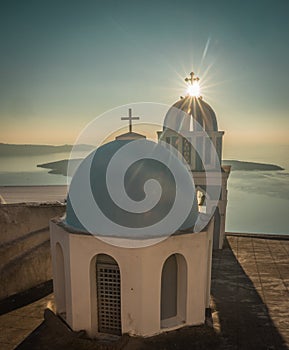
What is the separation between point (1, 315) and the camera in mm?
10188

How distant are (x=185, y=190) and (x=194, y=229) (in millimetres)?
1250

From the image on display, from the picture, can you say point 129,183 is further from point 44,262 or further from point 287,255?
point 287,255

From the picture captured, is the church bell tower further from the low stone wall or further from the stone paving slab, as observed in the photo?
the stone paving slab

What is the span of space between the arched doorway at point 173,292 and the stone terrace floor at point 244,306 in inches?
58.7

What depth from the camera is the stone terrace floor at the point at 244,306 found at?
345 inches

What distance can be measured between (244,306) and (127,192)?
6.88 meters

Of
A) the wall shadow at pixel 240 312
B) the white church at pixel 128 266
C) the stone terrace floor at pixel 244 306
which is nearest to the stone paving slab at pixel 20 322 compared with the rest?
the stone terrace floor at pixel 244 306

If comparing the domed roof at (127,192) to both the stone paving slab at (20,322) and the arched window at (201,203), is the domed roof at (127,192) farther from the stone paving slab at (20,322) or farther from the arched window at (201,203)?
the arched window at (201,203)

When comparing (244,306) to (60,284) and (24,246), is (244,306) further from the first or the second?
(24,246)

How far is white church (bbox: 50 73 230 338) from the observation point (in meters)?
8.00

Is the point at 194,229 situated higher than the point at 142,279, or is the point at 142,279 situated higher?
the point at 194,229

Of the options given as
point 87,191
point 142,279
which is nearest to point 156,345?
point 142,279

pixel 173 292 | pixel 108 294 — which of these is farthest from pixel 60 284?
pixel 173 292

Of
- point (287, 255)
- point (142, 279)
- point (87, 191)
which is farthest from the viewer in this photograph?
point (287, 255)
